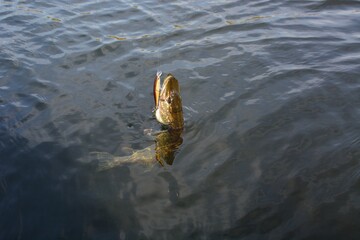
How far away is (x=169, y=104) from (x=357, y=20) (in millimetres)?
5867

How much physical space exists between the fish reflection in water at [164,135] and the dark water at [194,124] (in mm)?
144

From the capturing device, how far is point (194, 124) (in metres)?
6.25

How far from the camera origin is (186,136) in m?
6.02

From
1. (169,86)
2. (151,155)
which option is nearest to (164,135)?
(151,155)

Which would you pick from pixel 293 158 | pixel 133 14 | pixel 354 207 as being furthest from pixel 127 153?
pixel 133 14

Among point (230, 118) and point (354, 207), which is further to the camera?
point (230, 118)

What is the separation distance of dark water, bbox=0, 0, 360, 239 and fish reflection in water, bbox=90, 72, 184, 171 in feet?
0.47

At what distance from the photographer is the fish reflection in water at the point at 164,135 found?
5.64 metres

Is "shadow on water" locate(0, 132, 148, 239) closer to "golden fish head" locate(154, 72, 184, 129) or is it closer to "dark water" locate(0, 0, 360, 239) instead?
"dark water" locate(0, 0, 360, 239)

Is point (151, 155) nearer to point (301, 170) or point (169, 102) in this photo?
point (169, 102)

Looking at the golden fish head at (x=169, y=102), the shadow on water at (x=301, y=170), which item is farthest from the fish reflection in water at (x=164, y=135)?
the shadow on water at (x=301, y=170)

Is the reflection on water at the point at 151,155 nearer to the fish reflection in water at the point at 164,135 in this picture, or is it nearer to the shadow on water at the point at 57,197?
the fish reflection in water at the point at 164,135

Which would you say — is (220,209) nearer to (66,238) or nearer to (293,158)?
(293,158)

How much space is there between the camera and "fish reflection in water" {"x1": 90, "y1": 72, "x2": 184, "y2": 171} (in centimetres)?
564
